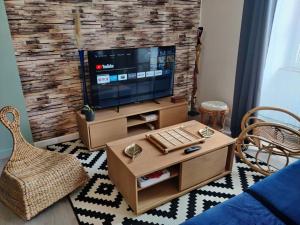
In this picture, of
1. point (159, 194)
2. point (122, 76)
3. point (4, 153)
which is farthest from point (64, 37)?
point (159, 194)

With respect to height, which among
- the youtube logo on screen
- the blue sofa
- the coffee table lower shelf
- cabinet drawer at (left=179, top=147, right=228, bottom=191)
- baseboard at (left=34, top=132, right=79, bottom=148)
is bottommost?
the coffee table lower shelf

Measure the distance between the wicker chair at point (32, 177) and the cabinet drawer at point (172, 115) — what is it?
125cm

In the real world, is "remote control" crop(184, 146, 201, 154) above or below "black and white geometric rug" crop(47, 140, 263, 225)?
above

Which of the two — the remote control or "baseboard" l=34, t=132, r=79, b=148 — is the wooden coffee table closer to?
the remote control

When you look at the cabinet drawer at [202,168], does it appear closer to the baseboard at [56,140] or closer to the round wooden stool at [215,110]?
the round wooden stool at [215,110]

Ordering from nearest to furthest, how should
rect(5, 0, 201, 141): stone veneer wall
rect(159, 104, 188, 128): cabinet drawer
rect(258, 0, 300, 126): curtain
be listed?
rect(5, 0, 201, 141): stone veneer wall, rect(258, 0, 300, 126): curtain, rect(159, 104, 188, 128): cabinet drawer

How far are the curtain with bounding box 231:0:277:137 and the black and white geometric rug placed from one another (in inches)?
30.2

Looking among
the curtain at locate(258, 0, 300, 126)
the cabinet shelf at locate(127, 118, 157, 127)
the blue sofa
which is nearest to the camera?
the blue sofa

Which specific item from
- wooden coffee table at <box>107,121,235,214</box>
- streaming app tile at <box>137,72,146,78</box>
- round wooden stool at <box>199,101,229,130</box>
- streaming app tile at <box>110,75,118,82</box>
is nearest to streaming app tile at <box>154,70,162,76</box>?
streaming app tile at <box>137,72,146,78</box>

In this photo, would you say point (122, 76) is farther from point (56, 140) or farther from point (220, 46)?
point (220, 46)

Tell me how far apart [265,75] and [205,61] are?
91 cm

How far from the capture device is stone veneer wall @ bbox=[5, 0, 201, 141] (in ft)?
7.87

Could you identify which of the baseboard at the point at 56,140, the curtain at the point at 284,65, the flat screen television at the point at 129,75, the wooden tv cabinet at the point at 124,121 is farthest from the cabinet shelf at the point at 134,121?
the curtain at the point at 284,65

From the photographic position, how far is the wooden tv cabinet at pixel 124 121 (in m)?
2.64
